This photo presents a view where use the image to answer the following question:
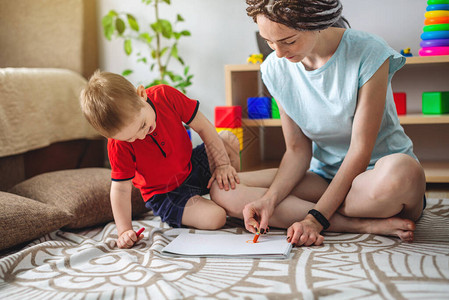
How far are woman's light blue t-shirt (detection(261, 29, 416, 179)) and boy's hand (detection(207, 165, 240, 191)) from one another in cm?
21

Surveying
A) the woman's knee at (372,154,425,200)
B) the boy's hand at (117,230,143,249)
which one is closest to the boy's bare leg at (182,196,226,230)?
the boy's hand at (117,230,143,249)

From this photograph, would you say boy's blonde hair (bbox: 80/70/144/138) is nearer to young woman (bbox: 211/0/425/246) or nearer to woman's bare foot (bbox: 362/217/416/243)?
young woman (bbox: 211/0/425/246)

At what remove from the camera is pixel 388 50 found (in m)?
1.05

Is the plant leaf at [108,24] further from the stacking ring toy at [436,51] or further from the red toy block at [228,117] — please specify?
the stacking ring toy at [436,51]

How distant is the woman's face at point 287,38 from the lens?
0.96 metres

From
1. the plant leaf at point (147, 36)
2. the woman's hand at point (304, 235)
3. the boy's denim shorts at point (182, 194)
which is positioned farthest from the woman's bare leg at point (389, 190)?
the plant leaf at point (147, 36)

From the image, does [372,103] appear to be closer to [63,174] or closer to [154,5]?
[63,174]

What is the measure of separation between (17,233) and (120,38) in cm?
164

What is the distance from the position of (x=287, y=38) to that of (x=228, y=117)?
0.87 metres

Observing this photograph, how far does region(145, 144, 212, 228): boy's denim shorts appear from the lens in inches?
48.0

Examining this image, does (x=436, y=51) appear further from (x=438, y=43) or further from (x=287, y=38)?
A: (x=287, y=38)

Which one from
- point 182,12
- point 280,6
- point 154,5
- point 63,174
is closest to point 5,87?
point 63,174

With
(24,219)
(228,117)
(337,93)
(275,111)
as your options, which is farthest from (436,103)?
(24,219)

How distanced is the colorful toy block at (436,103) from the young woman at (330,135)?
31.4 inches
